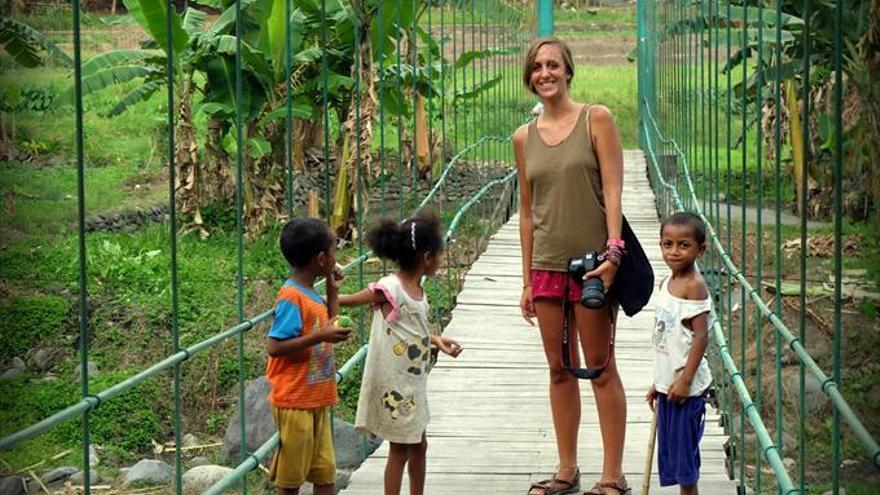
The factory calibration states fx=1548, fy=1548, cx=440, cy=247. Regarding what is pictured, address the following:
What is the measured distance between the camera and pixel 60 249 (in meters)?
12.2

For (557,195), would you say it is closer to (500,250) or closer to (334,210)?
(500,250)

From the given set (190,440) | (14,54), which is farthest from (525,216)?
(190,440)

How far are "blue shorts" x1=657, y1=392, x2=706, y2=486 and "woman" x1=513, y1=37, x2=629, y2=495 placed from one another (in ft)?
1.15

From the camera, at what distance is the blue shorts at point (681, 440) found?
13.8 feet

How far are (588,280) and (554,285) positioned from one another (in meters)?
0.20

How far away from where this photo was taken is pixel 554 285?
4.56m

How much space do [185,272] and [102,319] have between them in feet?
2.44

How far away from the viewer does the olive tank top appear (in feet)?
14.6

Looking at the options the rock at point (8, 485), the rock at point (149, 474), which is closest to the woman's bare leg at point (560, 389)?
the rock at point (8, 485)

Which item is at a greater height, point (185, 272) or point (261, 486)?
point (185, 272)

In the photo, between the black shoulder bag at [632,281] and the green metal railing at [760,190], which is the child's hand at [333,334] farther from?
the black shoulder bag at [632,281]

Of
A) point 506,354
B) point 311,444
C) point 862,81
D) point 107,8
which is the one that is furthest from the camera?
point 107,8

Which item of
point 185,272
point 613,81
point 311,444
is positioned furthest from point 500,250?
point 613,81

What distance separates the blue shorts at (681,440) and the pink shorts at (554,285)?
1.45 feet
